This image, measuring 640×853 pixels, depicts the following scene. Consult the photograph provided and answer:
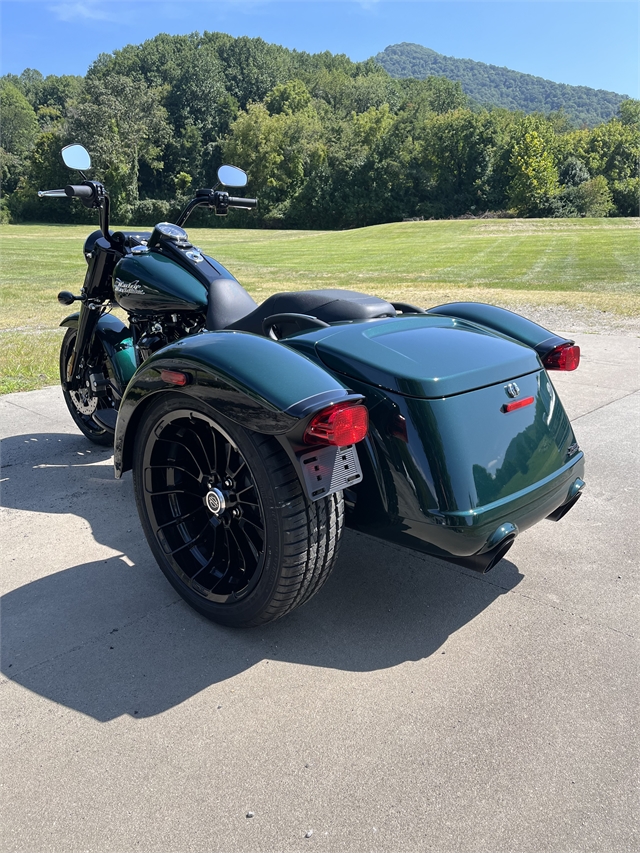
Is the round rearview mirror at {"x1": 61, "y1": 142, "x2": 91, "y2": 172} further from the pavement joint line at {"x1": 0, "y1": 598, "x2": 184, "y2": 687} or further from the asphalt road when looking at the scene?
the pavement joint line at {"x1": 0, "y1": 598, "x2": 184, "y2": 687}

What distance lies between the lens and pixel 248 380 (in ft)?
6.86

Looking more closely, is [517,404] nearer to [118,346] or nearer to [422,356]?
[422,356]

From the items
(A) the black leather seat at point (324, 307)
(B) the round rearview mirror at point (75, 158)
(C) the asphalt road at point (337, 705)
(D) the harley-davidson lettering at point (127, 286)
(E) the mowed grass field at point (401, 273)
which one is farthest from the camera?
(E) the mowed grass field at point (401, 273)

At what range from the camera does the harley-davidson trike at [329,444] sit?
6.78 feet

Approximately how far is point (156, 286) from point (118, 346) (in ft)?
2.24

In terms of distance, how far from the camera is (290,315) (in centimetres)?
278

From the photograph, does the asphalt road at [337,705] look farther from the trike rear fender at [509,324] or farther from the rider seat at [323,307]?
the rider seat at [323,307]

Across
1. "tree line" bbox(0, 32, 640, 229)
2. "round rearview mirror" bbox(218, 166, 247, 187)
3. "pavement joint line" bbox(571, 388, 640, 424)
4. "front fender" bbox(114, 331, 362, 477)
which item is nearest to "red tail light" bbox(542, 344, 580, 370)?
"front fender" bbox(114, 331, 362, 477)

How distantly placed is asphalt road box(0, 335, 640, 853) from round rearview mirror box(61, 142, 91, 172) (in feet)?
6.59

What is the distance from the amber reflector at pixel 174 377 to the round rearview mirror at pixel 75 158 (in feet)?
6.31

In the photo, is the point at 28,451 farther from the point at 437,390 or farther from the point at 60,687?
the point at 437,390

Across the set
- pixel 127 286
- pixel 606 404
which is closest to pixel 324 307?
pixel 127 286

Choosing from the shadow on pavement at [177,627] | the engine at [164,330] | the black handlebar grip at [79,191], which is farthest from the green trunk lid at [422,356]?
the black handlebar grip at [79,191]

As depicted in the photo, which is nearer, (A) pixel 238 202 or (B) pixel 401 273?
(A) pixel 238 202
